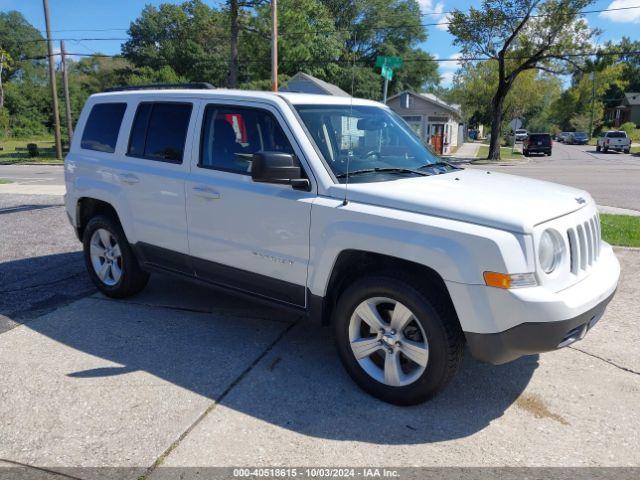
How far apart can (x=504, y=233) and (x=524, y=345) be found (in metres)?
0.63

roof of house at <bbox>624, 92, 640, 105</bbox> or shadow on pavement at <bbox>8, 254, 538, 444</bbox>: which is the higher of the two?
roof of house at <bbox>624, 92, 640, 105</bbox>

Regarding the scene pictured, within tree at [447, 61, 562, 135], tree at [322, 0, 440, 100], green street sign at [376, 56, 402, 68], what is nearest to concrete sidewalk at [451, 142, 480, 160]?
tree at [447, 61, 562, 135]

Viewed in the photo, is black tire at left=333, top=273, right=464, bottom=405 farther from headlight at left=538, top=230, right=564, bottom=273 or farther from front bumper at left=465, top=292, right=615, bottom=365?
headlight at left=538, top=230, right=564, bottom=273

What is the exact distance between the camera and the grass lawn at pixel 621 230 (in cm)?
757

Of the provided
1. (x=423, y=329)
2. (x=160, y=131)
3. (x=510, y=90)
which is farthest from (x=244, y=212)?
(x=510, y=90)

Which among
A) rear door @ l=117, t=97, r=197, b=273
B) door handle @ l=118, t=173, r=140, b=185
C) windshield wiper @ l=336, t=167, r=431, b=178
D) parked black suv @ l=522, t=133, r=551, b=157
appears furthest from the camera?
parked black suv @ l=522, t=133, r=551, b=157

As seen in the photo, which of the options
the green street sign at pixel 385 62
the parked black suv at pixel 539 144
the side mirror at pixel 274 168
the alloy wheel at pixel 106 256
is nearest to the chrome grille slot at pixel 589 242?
the side mirror at pixel 274 168

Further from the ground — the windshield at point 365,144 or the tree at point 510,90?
the tree at point 510,90

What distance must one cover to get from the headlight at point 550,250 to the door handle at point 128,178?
11.1 ft

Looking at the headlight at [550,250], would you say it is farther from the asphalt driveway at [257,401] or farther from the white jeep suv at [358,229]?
the asphalt driveway at [257,401]

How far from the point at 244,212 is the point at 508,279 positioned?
1962 mm

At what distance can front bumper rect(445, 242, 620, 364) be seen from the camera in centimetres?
295

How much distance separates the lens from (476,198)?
11.0 ft

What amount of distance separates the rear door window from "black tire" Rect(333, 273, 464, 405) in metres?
2.04
